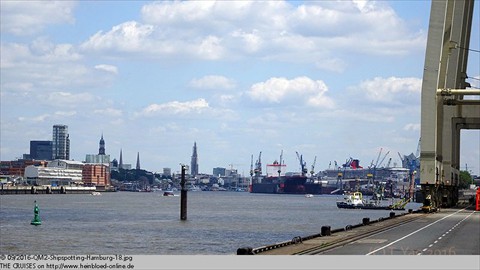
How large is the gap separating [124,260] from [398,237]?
78.4 feet

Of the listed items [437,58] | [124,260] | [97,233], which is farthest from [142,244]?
[124,260]

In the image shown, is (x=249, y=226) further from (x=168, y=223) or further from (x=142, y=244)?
(x=142, y=244)

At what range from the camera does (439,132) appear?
105688 millimetres

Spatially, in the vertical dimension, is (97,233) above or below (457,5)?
below

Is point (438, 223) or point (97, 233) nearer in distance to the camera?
point (438, 223)

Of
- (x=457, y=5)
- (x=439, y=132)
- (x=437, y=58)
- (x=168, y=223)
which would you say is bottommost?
(x=168, y=223)

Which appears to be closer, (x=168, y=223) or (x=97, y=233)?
(x=97, y=233)

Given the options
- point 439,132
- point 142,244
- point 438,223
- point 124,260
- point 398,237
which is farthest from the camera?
point 439,132

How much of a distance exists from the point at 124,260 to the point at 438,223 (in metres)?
41.7

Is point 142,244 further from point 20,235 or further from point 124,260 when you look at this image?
point 124,260

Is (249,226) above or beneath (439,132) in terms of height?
beneath

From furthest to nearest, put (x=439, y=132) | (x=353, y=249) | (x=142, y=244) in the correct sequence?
(x=439, y=132), (x=142, y=244), (x=353, y=249)

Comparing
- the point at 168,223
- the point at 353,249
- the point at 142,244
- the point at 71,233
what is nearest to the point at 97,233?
the point at 71,233

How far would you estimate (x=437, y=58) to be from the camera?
95.6m
